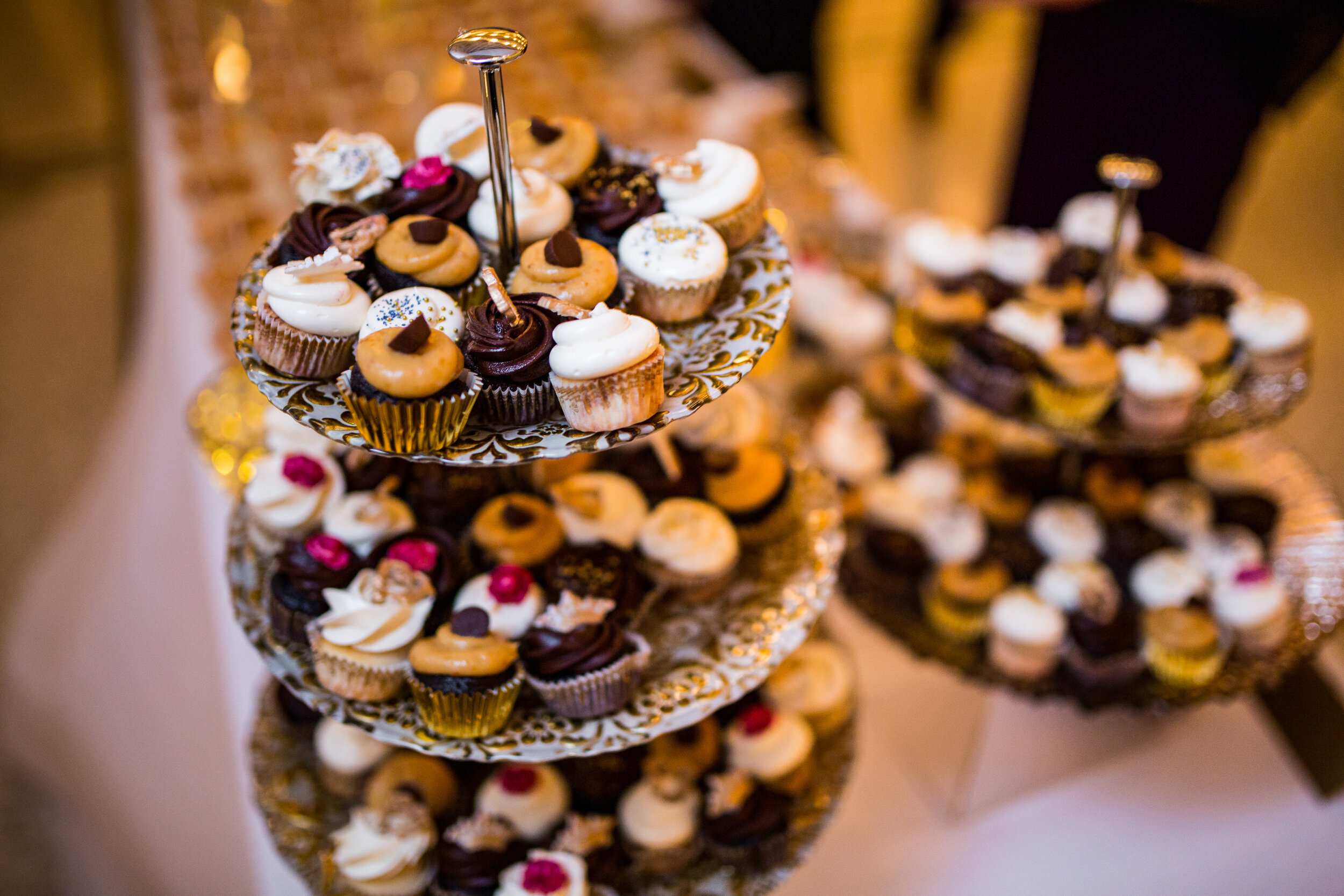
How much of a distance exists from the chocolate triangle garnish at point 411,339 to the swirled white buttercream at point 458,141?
395 millimetres

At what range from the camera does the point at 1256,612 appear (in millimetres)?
2074

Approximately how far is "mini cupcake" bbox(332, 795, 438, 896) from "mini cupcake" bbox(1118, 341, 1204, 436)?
159cm

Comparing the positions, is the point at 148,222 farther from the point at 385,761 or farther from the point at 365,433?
the point at 365,433

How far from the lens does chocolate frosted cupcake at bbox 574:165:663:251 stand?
1522 mm

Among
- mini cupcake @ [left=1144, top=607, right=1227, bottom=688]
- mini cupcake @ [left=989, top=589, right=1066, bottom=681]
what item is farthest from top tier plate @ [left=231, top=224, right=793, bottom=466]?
mini cupcake @ [left=1144, top=607, right=1227, bottom=688]

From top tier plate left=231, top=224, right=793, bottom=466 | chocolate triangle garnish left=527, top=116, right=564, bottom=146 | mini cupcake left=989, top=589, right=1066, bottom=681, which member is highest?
chocolate triangle garnish left=527, top=116, right=564, bottom=146

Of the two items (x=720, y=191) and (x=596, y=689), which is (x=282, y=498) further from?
(x=720, y=191)

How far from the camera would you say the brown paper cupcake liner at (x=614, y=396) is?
4.00ft

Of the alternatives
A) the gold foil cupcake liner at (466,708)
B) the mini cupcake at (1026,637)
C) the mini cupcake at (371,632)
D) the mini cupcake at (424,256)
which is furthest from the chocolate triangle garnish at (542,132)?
the mini cupcake at (1026,637)

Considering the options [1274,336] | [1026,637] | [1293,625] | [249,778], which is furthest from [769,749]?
[1274,336]

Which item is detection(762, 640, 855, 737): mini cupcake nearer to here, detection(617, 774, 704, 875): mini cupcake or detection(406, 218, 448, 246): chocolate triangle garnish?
detection(617, 774, 704, 875): mini cupcake

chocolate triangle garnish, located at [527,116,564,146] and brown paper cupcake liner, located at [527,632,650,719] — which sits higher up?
chocolate triangle garnish, located at [527,116,564,146]

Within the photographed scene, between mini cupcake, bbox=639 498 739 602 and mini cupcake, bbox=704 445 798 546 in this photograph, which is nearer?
mini cupcake, bbox=639 498 739 602

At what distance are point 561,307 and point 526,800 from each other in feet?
2.84
